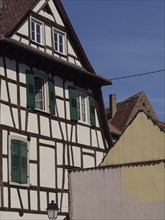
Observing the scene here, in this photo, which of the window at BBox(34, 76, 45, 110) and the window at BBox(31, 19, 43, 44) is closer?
the window at BBox(34, 76, 45, 110)

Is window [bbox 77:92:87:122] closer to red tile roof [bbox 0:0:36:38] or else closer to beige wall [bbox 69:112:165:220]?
red tile roof [bbox 0:0:36:38]

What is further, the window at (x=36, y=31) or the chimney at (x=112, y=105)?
the chimney at (x=112, y=105)

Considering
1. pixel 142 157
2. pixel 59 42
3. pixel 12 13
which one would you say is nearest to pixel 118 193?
pixel 142 157

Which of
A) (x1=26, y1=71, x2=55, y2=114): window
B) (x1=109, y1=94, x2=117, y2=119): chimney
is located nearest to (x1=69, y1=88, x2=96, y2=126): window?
(x1=26, y1=71, x2=55, y2=114): window

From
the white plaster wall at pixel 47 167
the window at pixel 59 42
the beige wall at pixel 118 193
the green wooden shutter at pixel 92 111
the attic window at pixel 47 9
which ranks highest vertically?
the attic window at pixel 47 9

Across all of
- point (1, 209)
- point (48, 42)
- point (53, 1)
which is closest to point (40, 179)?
point (1, 209)

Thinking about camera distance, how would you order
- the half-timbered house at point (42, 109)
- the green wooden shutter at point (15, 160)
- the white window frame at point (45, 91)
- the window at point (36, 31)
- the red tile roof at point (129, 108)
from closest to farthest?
the green wooden shutter at point (15, 160) < the half-timbered house at point (42, 109) < the white window frame at point (45, 91) < the window at point (36, 31) < the red tile roof at point (129, 108)

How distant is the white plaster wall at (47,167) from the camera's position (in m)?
21.4

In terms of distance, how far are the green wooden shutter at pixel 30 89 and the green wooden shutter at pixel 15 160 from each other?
5.75 ft

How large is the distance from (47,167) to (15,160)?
183 cm

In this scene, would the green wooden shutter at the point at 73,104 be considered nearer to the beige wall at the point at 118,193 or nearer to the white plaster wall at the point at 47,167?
the white plaster wall at the point at 47,167

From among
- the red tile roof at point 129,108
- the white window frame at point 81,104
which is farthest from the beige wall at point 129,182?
the red tile roof at point 129,108

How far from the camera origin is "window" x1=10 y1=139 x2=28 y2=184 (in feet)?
66.0

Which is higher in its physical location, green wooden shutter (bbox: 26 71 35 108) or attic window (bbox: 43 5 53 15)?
attic window (bbox: 43 5 53 15)
